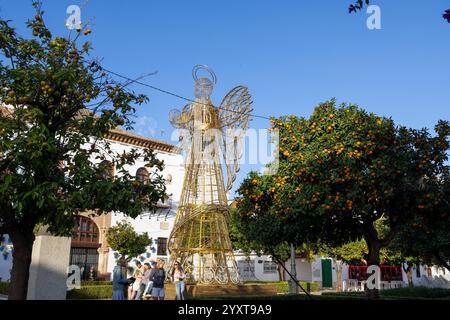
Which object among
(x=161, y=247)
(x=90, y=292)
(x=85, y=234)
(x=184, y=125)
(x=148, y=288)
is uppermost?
(x=184, y=125)

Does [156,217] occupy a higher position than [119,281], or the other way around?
[156,217]

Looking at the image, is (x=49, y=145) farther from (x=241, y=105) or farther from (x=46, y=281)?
(x=241, y=105)

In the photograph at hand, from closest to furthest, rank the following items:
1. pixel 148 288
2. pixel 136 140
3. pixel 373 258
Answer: pixel 373 258 < pixel 148 288 < pixel 136 140

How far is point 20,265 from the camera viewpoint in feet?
27.7

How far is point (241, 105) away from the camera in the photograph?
24.2m

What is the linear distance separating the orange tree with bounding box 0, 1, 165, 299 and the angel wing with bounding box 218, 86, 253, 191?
1399 cm

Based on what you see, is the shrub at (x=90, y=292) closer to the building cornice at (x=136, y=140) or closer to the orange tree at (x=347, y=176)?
the building cornice at (x=136, y=140)

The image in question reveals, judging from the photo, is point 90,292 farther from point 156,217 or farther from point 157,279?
point 156,217

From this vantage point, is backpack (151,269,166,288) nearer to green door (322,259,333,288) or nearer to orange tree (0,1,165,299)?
orange tree (0,1,165,299)

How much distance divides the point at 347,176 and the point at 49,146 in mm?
7827

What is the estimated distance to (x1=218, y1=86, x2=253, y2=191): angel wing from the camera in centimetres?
2380

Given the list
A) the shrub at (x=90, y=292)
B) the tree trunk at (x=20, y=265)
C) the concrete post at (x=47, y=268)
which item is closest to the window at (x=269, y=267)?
the shrub at (x=90, y=292)

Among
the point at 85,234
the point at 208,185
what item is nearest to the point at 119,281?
Result: the point at 208,185

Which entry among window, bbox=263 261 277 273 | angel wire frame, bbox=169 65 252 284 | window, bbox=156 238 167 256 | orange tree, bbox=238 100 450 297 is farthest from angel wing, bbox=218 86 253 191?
window, bbox=263 261 277 273
